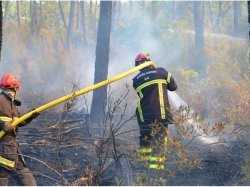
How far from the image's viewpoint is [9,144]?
509 centimetres

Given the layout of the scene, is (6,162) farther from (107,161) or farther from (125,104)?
(125,104)

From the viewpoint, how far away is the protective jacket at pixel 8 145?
502 cm

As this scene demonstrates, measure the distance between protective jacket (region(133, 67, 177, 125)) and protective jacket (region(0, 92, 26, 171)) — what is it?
225cm

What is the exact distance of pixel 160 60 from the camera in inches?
807

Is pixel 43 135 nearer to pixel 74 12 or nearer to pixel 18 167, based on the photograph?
pixel 18 167

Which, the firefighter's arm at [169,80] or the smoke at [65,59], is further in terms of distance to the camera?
the smoke at [65,59]

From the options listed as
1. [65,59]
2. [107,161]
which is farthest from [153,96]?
[65,59]

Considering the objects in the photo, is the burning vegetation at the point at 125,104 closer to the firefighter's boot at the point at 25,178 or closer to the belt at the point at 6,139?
the firefighter's boot at the point at 25,178

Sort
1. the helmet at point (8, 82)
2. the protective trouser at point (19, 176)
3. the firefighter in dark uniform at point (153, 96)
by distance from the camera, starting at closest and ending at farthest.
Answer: the protective trouser at point (19, 176) → the helmet at point (8, 82) → the firefighter in dark uniform at point (153, 96)

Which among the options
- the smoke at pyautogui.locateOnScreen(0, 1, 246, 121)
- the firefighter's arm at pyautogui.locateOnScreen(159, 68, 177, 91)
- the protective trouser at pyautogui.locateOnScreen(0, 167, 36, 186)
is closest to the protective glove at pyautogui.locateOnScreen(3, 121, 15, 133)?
the protective trouser at pyautogui.locateOnScreen(0, 167, 36, 186)

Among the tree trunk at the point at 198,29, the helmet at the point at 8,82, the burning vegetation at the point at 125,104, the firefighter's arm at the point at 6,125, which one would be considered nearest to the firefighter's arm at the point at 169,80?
the burning vegetation at the point at 125,104

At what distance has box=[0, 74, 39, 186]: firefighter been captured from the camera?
501cm

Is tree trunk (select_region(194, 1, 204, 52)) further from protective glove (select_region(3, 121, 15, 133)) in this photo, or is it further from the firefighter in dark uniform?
protective glove (select_region(3, 121, 15, 133))

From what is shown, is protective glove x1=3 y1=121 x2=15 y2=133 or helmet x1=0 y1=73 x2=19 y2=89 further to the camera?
helmet x1=0 y1=73 x2=19 y2=89
